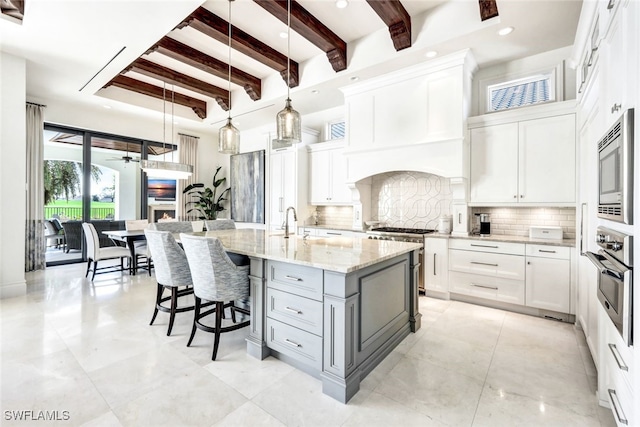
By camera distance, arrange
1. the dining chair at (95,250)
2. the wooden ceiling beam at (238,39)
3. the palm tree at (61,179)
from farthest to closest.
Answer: the palm tree at (61,179), the dining chair at (95,250), the wooden ceiling beam at (238,39)

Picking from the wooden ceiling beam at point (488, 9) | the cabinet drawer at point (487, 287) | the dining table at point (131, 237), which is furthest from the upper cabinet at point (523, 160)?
the dining table at point (131, 237)

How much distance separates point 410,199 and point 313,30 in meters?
2.67

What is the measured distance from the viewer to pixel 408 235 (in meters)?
3.84

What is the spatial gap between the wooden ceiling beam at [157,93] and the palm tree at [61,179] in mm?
1950

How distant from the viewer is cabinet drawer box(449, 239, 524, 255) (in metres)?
3.24

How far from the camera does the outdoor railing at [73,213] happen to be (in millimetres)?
5527

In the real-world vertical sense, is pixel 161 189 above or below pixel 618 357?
above

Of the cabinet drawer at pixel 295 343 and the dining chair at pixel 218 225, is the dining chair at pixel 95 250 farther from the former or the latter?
the cabinet drawer at pixel 295 343

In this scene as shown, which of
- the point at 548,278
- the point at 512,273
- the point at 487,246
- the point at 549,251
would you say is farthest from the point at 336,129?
the point at 548,278

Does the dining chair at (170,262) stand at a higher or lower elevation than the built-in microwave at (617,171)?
lower

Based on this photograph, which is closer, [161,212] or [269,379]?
[269,379]

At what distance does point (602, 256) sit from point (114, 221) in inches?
294

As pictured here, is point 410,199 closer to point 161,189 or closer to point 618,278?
point 618,278

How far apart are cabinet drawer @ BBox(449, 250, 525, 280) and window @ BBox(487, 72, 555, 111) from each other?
192cm
